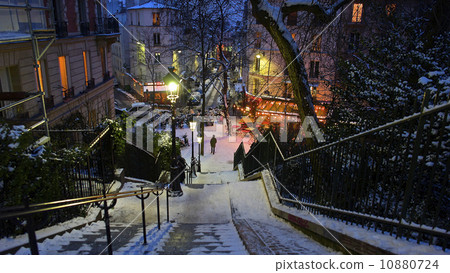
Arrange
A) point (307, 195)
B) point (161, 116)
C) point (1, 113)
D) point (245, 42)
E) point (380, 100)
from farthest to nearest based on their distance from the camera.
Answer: point (161, 116), point (245, 42), point (1, 113), point (380, 100), point (307, 195)

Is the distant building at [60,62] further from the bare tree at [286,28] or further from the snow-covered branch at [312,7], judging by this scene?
the snow-covered branch at [312,7]

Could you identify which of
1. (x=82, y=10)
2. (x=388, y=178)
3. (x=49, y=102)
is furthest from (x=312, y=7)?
(x=82, y=10)

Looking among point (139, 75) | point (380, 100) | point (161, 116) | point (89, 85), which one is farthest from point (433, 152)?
point (139, 75)

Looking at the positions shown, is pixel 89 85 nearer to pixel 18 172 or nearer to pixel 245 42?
pixel 245 42

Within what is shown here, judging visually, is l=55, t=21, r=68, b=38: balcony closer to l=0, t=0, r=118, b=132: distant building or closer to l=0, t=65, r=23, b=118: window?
l=0, t=0, r=118, b=132: distant building

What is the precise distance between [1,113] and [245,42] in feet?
61.4

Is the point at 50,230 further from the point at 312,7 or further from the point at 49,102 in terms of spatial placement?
the point at 49,102

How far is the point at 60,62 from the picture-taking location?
15.3m

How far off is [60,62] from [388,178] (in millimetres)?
15655

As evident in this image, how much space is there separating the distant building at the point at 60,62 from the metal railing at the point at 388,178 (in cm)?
669

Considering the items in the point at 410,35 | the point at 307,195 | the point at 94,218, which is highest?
the point at 410,35

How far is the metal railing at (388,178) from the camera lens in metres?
3.07

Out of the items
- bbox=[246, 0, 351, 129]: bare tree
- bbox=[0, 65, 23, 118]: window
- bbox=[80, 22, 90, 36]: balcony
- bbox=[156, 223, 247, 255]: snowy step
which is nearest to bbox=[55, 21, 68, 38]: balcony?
bbox=[80, 22, 90, 36]: balcony

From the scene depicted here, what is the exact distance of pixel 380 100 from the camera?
6.34m
